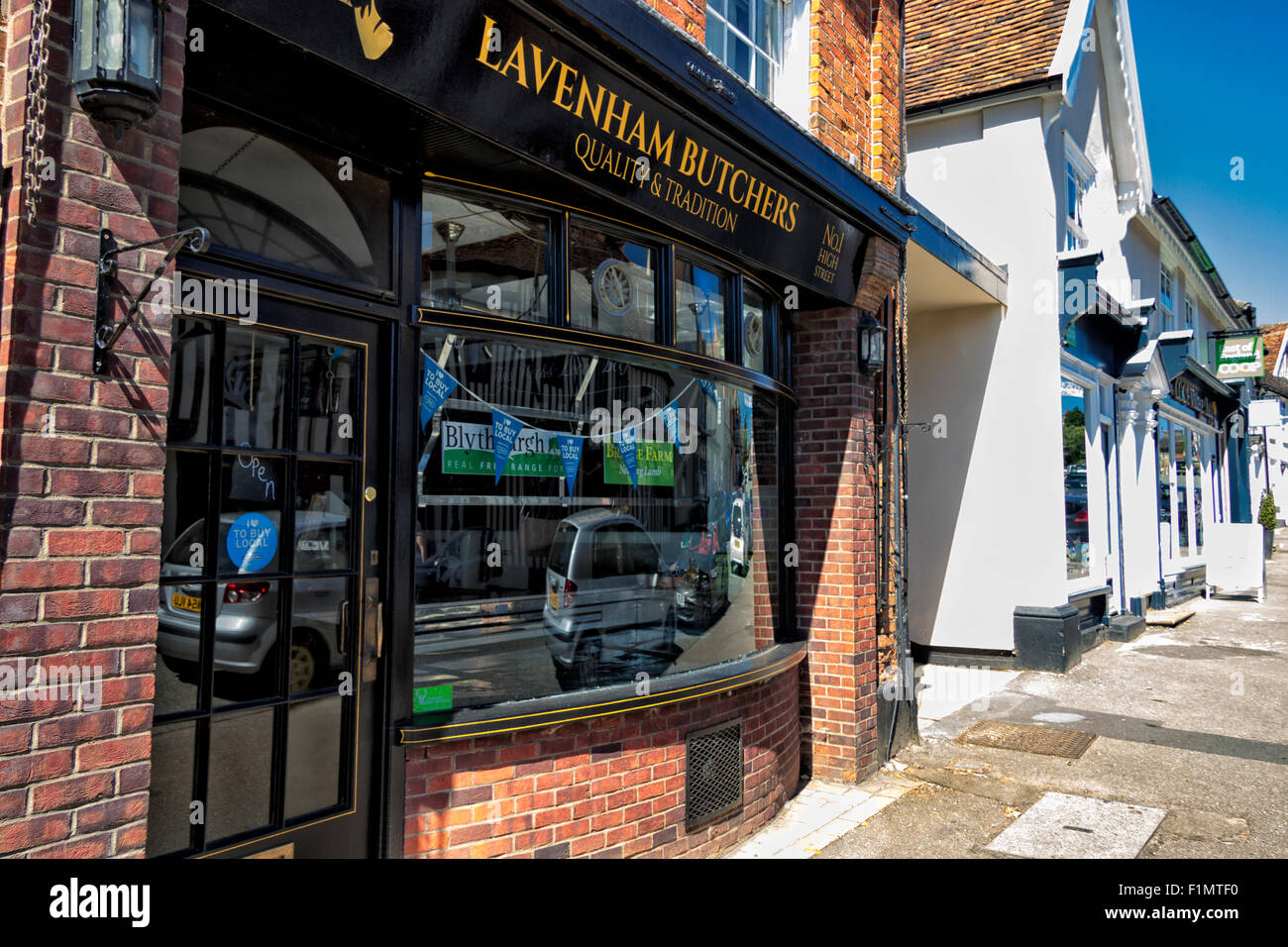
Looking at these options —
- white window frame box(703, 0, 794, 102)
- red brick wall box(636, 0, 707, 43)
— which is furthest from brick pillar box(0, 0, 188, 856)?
white window frame box(703, 0, 794, 102)

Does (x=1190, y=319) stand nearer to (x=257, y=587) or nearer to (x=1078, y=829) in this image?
(x=1078, y=829)

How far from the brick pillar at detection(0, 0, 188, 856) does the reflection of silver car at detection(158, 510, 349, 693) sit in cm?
55

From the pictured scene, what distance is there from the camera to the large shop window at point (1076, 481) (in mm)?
11203

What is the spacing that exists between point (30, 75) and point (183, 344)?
967 millimetres

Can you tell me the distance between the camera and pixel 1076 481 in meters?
11.6

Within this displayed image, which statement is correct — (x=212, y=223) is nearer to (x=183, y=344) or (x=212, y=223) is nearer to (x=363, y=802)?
(x=183, y=344)

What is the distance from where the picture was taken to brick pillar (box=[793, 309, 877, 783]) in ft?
19.8

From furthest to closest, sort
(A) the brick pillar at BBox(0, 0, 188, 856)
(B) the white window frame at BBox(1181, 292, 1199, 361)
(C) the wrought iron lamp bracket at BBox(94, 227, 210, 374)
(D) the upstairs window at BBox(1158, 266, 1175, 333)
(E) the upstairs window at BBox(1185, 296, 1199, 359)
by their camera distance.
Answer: (E) the upstairs window at BBox(1185, 296, 1199, 359) < (B) the white window frame at BBox(1181, 292, 1199, 361) < (D) the upstairs window at BBox(1158, 266, 1175, 333) < (C) the wrought iron lamp bracket at BBox(94, 227, 210, 374) < (A) the brick pillar at BBox(0, 0, 188, 856)

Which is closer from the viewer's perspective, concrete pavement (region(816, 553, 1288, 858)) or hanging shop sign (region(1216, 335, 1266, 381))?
concrete pavement (region(816, 553, 1288, 858))

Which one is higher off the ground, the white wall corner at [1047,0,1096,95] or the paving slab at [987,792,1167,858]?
the white wall corner at [1047,0,1096,95]

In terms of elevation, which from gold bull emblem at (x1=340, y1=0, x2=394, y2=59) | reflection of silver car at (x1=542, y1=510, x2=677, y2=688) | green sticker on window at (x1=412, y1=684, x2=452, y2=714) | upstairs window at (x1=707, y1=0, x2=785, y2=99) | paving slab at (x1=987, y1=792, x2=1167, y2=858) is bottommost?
paving slab at (x1=987, y1=792, x2=1167, y2=858)

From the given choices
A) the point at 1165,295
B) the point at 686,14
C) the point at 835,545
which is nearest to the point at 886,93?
the point at 686,14

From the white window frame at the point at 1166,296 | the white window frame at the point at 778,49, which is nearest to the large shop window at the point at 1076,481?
the white window frame at the point at 1166,296

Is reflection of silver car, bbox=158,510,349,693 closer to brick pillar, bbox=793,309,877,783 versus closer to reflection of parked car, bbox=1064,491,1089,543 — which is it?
brick pillar, bbox=793,309,877,783
